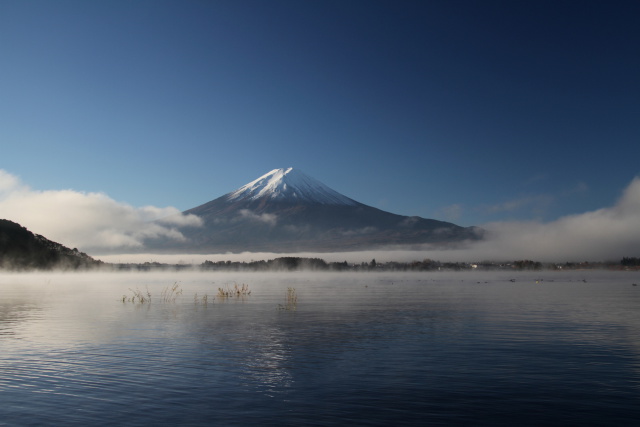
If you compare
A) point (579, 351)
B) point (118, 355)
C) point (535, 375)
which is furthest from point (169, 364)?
point (579, 351)

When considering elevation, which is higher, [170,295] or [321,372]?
[170,295]

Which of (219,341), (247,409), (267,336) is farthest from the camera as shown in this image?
(267,336)

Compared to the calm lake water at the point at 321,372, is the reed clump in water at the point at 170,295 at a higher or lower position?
higher

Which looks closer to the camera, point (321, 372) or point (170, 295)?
point (321, 372)

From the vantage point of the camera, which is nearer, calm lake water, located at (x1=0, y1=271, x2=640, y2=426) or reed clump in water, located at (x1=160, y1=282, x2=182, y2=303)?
calm lake water, located at (x1=0, y1=271, x2=640, y2=426)

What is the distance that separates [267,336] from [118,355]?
32.9 ft

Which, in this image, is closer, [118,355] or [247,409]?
[247,409]

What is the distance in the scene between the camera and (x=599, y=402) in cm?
1980

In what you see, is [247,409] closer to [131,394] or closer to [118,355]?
[131,394]

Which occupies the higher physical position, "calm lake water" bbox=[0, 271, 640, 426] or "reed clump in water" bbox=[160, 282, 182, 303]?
"reed clump in water" bbox=[160, 282, 182, 303]

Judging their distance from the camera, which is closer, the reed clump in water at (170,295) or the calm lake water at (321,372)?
the calm lake water at (321,372)

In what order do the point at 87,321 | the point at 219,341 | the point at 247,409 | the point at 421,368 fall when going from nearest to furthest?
the point at 247,409
the point at 421,368
the point at 219,341
the point at 87,321

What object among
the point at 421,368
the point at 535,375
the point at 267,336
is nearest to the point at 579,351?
the point at 535,375

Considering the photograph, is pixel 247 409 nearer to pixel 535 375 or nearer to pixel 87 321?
pixel 535 375
